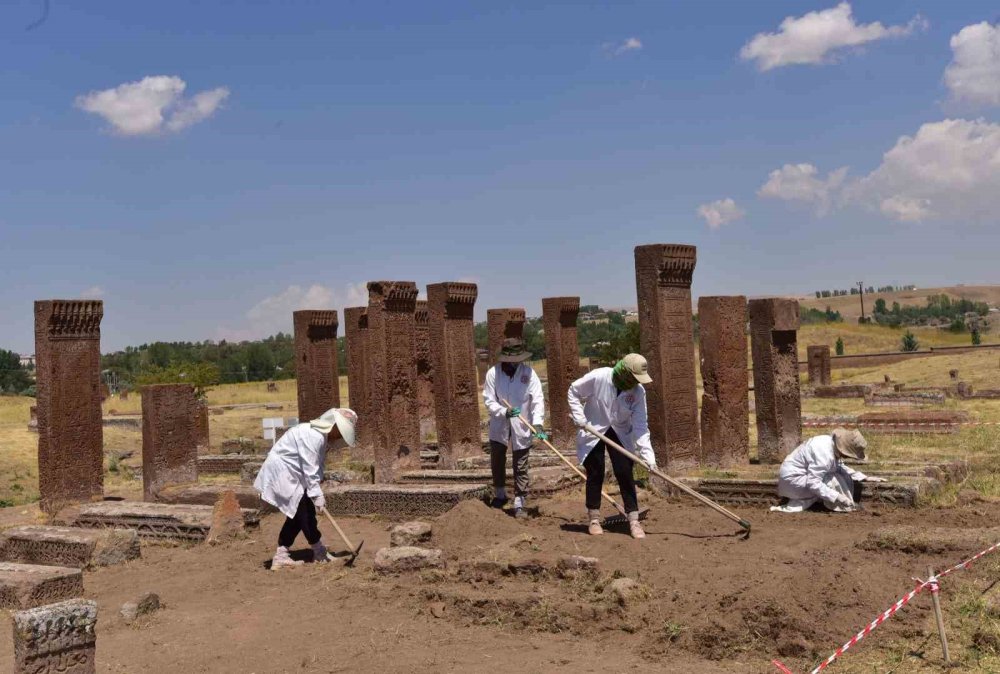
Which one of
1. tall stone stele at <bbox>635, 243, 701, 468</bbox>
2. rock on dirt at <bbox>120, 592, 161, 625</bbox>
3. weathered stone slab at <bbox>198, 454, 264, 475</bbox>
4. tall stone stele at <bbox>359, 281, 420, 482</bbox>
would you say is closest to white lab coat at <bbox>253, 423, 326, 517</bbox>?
rock on dirt at <bbox>120, 592, 161, 625</bbox>

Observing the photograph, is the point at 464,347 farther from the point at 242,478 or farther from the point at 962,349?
the point at 962,349

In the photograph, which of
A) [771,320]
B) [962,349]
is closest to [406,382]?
[771,320]

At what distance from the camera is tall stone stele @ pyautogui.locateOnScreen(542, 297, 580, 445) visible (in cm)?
Result: 1725

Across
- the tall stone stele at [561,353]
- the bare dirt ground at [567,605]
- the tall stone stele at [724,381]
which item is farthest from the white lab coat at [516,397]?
the tall stone stele at [561,353]

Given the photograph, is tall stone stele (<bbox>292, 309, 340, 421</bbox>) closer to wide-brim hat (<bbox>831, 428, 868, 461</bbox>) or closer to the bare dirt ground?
the bare dirt ground

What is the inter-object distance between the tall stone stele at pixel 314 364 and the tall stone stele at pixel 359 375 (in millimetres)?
377

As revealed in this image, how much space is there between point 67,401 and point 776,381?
9.56m

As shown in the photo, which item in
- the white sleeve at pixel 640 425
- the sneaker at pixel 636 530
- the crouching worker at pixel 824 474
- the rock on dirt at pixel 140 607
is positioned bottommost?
the rock on dirt at pixel 140 607

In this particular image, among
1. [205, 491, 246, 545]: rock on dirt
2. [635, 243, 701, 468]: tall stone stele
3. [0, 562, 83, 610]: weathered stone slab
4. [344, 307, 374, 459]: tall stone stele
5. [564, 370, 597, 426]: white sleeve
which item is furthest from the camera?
[344, 307, 374, 459]: tall stone stele

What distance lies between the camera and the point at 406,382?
14438 millimetres

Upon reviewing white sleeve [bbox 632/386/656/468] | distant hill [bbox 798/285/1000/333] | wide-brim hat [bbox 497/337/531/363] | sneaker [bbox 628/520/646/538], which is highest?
distant hill [bbox 798/285/1000/333]

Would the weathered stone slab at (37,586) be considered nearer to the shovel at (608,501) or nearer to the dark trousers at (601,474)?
the shovel at (608,501)

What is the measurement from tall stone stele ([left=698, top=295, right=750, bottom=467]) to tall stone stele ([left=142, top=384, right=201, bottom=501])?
7232 mm

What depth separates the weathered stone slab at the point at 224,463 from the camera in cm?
1834
